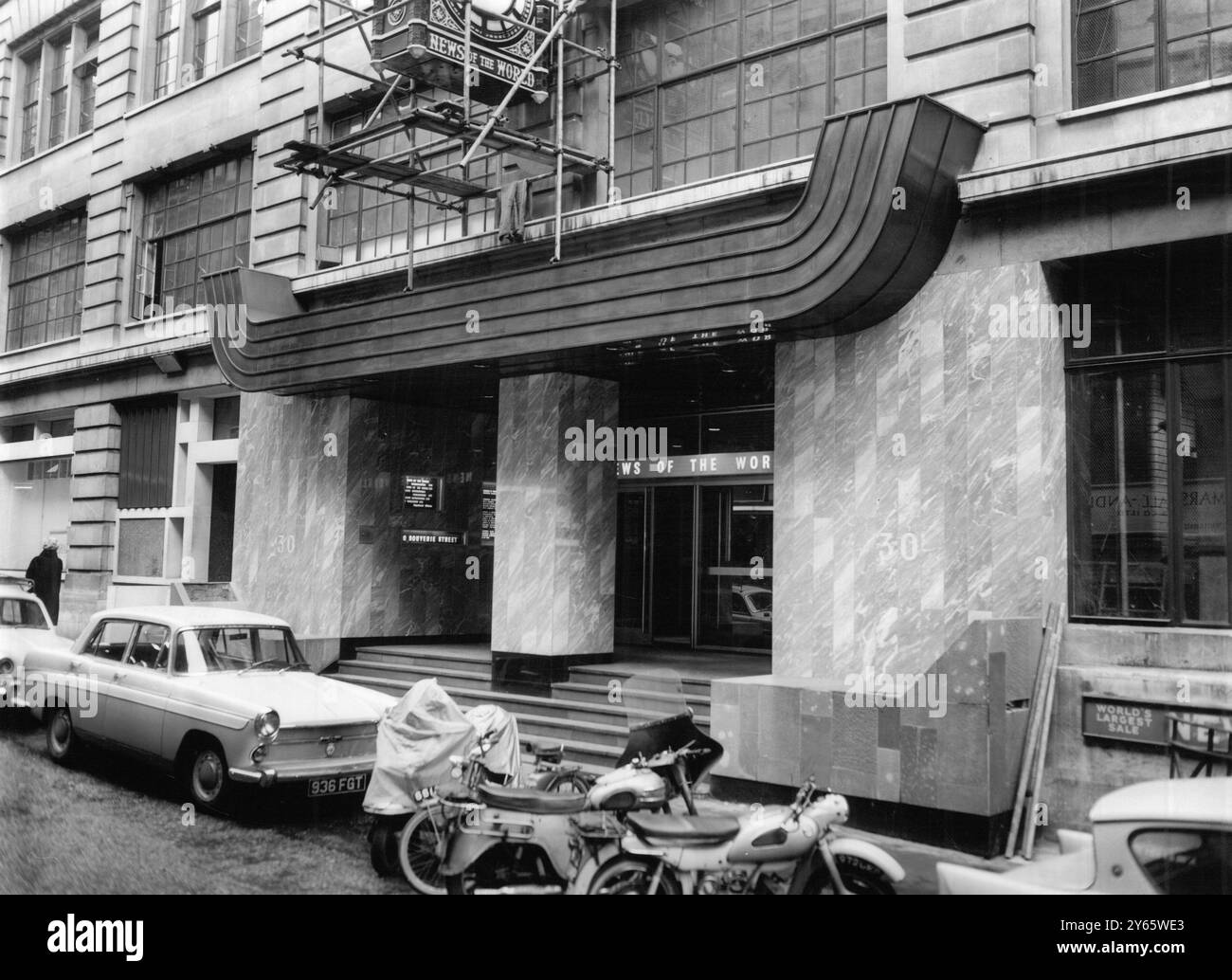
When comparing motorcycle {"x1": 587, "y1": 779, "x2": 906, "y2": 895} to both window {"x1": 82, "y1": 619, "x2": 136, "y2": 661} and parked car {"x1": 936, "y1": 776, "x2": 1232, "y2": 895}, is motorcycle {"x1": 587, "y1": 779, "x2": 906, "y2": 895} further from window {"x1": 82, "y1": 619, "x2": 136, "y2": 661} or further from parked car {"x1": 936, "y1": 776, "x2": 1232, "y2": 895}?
window {"x1": 82, "y1": 619, "x2": 136, "y2": 661}

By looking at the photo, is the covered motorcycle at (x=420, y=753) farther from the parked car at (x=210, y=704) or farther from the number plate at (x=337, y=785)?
the parked car at (x=210, y=704)

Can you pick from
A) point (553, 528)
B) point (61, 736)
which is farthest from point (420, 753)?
point (553, 528)

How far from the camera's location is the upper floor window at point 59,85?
21609 mm

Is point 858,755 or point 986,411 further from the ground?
point 986,411

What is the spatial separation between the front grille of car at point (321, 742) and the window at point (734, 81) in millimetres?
6818

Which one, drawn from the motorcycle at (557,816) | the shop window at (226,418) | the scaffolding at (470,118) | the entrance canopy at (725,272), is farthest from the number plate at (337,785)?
the shop window at (226,418)

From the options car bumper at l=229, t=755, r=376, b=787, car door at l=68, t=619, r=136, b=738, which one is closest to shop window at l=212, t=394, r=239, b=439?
car door at l=68, t=619, r=136, b=738

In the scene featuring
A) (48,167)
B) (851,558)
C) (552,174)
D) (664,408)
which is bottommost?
(851,558)

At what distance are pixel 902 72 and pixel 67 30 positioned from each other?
19.0m

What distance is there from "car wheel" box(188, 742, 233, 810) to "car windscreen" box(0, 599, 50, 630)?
5.31 m
